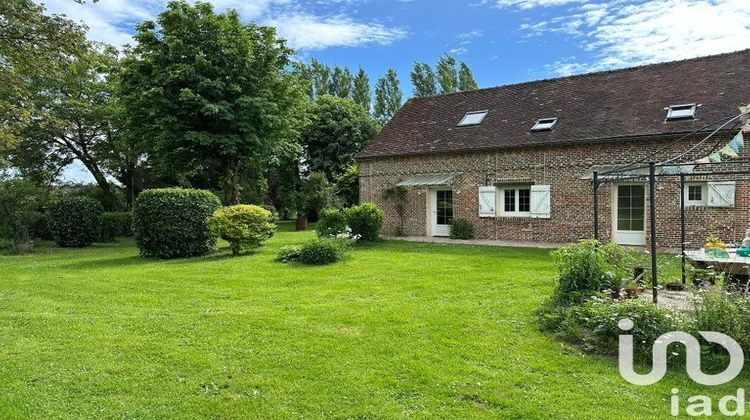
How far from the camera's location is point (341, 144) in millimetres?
32656

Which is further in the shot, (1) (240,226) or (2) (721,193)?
(1) (240,226)

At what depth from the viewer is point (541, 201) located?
16375 mm

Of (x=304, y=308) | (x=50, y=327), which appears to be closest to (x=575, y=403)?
(x=304, y=308)

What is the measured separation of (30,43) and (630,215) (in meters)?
15.9

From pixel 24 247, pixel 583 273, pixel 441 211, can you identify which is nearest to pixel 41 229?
pixel 24 247

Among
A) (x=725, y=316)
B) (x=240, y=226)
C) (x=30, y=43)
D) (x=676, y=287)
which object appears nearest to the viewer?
(x=725, y=316)

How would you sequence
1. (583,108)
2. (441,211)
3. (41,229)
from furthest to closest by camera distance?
(41,229), (441,211), (583,108)

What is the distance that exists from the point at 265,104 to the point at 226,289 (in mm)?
11607

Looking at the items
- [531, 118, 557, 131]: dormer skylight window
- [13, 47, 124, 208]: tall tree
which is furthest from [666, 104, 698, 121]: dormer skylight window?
[13, 47, 124, 208]: tall tree

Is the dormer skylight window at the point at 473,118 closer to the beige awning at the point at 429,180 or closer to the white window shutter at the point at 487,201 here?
the beige awning at the point at 429,180

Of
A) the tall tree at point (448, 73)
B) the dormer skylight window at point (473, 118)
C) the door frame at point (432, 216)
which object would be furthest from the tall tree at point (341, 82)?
the door frame at point (432, 216)

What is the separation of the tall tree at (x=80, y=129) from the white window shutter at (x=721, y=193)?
24.1 meters

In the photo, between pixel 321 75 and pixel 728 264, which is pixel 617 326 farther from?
pixel 321 75

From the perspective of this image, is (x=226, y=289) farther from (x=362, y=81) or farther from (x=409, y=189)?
(x=362, y=81)
